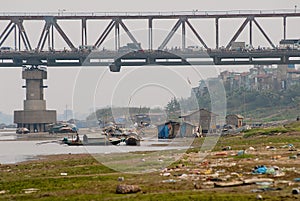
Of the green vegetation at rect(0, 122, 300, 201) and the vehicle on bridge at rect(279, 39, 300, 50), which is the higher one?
the vehicle on bridge at rect(279, 39, 300, 50)

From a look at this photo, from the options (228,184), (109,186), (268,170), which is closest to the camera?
(228,184)

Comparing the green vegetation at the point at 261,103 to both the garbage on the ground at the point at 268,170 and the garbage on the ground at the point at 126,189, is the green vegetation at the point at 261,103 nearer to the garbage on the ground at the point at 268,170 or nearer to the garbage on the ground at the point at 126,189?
the garbage on the ground at the point at 268,170

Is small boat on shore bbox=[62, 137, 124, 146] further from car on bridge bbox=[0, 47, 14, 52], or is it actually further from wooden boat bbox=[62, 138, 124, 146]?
car on bridge bbox=[0, 47, 14, 52]

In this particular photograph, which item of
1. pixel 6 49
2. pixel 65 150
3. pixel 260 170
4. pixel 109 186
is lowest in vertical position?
pixel 65 150

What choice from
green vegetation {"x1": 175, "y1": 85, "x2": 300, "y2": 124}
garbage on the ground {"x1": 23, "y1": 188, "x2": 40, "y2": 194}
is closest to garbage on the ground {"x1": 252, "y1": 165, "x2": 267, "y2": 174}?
garbage on the ground {"x1": 23, "y1": 188, "x2": 40, "y2": 194}

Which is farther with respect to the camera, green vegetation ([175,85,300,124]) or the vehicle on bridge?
green vegetation ([175,85,300,124])

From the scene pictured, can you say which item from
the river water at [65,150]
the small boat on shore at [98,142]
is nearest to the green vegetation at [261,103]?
the small boat on shore at [98,142]

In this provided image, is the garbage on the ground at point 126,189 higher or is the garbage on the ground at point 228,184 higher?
the garbage on the ground at point 228,184

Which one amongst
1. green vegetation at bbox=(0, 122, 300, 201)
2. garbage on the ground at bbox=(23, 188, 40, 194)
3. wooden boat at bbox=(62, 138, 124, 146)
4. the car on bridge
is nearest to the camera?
Answer: green vegetation at bbox=(0, 122, 300, 201)

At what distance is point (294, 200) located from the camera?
1869 cm

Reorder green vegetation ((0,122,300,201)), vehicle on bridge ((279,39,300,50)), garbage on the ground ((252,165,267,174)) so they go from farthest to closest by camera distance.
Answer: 1. vehicle on bridge ((279,39,300,50))
2. garbage on the ground ((252,165,267,174))
3. green vegetation ((0,122,300,201))

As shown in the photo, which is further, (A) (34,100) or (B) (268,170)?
(A) (34,100)

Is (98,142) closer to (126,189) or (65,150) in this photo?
(65,150)

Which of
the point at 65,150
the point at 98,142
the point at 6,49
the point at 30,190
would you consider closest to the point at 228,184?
the point at 30,190
